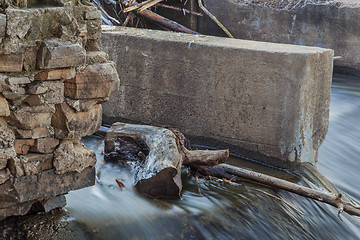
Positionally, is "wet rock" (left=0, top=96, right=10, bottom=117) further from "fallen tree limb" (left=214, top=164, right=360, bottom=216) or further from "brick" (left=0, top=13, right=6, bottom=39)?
"fallen tree limb" (left=214, top=164, right=360, bottom=216)

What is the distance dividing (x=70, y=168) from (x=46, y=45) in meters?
0.88

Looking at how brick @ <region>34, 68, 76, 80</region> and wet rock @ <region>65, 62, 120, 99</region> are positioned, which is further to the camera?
wet rock @ <region>65, 62, 120, 99</region>

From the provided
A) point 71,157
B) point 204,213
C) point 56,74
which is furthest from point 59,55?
point 204,213

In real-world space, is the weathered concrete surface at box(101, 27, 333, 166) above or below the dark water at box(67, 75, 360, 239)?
above

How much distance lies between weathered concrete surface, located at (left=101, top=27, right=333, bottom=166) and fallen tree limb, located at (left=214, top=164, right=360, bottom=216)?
0.64m

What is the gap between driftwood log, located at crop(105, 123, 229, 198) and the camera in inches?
160

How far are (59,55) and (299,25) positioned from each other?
21.2ft

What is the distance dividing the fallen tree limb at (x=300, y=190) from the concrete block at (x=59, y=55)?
2045 mm

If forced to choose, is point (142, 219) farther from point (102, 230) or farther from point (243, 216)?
point (243, 216)

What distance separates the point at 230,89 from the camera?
5.12 metres

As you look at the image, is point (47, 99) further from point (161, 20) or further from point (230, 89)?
point (161, 20)

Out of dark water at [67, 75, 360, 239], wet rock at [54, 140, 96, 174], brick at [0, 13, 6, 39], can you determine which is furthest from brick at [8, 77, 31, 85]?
dark water at [67, 75, 360, 239]

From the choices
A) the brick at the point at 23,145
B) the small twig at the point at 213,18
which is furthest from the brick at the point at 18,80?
the small twig at the point at 213,18

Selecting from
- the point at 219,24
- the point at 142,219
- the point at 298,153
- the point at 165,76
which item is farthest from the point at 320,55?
the point at 219,24
